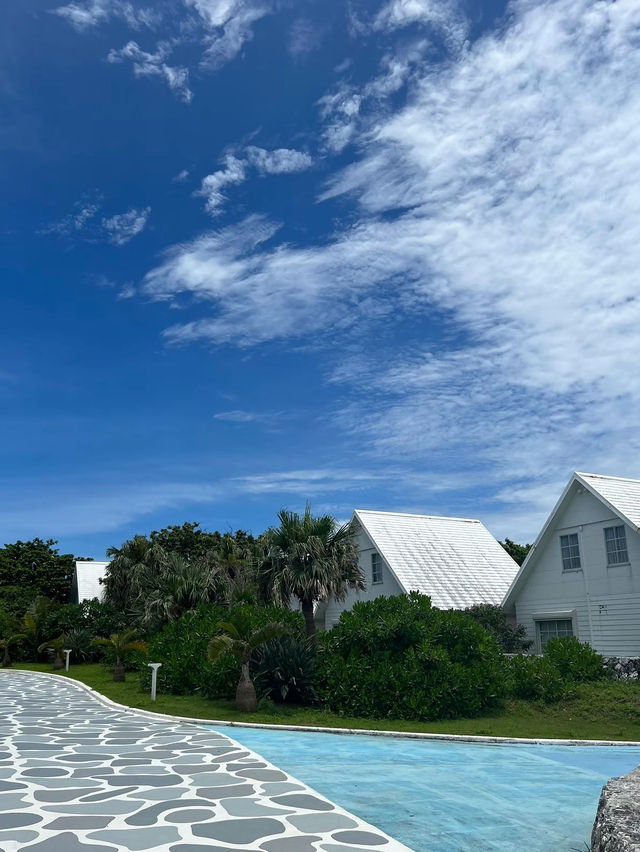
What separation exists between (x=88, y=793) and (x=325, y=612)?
25.2m

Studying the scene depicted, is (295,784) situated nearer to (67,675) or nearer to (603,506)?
(603,506)

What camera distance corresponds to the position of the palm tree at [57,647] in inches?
1446

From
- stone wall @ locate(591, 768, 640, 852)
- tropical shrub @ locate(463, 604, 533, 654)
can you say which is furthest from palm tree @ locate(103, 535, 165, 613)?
stone wall @ locate(591, 768, 640, 852)

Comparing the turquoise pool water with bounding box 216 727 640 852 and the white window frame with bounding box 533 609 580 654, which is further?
the white window frame with bounding box 533 609 580 654

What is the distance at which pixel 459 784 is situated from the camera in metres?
9.02

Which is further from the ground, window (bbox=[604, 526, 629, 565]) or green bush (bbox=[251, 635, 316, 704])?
window (bbox=[604, 526, 629, 565])

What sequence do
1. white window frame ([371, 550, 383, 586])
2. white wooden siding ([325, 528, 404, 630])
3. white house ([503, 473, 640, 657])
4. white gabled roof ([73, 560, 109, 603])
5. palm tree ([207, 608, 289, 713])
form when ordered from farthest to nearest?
white gabled roof ([73, 560, 109, 603])
white window frame ([371, 550, 383, 586])
white wooden siding ([325, 528, 404, 630])
white house ([503, 473, 640, 657])
palm tree ([207, 608, 289, 713])

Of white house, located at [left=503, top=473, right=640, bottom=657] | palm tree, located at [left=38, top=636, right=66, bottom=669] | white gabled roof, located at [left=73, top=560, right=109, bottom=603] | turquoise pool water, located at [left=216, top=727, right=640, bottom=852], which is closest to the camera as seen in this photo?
turquoise pool water, located at [left=216, top=727, right=640, bottom=852]

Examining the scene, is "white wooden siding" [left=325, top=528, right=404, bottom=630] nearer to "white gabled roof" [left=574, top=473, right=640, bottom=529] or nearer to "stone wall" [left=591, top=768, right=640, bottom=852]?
"white gabled roof" [left=574, top=473, right=640, bottom=529]

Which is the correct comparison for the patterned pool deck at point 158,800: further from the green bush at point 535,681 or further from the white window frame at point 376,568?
the white window frame at point 376,568

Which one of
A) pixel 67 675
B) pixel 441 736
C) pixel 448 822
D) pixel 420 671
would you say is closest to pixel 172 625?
pixel 420 671

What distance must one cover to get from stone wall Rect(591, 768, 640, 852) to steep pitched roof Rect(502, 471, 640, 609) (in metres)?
17.0

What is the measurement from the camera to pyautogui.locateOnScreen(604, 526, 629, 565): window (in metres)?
21.9

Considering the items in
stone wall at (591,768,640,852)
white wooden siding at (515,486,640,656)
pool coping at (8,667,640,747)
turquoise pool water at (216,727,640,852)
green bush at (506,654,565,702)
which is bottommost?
pool coping at (8,667,640,747)
